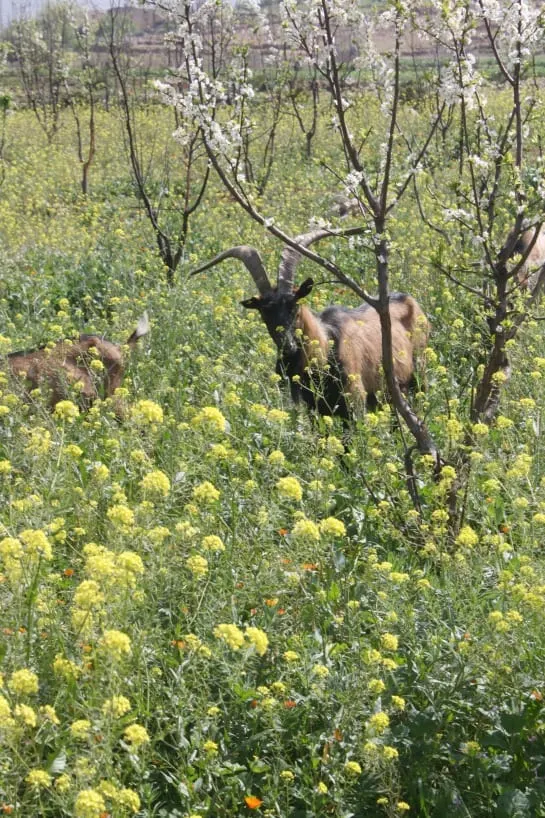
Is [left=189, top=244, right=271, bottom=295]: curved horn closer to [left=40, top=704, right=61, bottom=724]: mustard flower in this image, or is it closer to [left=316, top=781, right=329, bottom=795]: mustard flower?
[left=316, top=781, right=329, bottom=795]: mustard flower

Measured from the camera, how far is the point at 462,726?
384 centimetres

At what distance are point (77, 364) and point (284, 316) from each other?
1550 millimetres

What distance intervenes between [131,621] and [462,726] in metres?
1.34

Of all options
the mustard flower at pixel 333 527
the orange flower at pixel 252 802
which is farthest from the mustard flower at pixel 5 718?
the mustard flower at pixel 333 527

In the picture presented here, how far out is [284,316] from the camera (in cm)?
717

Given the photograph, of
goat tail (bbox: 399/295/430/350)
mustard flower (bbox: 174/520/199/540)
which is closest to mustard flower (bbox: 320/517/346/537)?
mustard flower (bbox: 174/520/199/540)

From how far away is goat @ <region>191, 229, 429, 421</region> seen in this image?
7.15 metres

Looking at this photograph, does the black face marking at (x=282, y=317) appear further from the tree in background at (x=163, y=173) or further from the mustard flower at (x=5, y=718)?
the mustard flower at (x=5, y=718)

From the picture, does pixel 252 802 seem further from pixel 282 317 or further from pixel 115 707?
pixel 282 317

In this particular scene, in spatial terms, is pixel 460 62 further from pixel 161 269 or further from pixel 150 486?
pixel 161 269

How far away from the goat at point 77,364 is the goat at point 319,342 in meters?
1.04

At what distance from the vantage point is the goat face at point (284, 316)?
281 inches

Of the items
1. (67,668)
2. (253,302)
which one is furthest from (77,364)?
(67,668)

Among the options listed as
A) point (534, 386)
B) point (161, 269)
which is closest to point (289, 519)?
point (534, 386)
